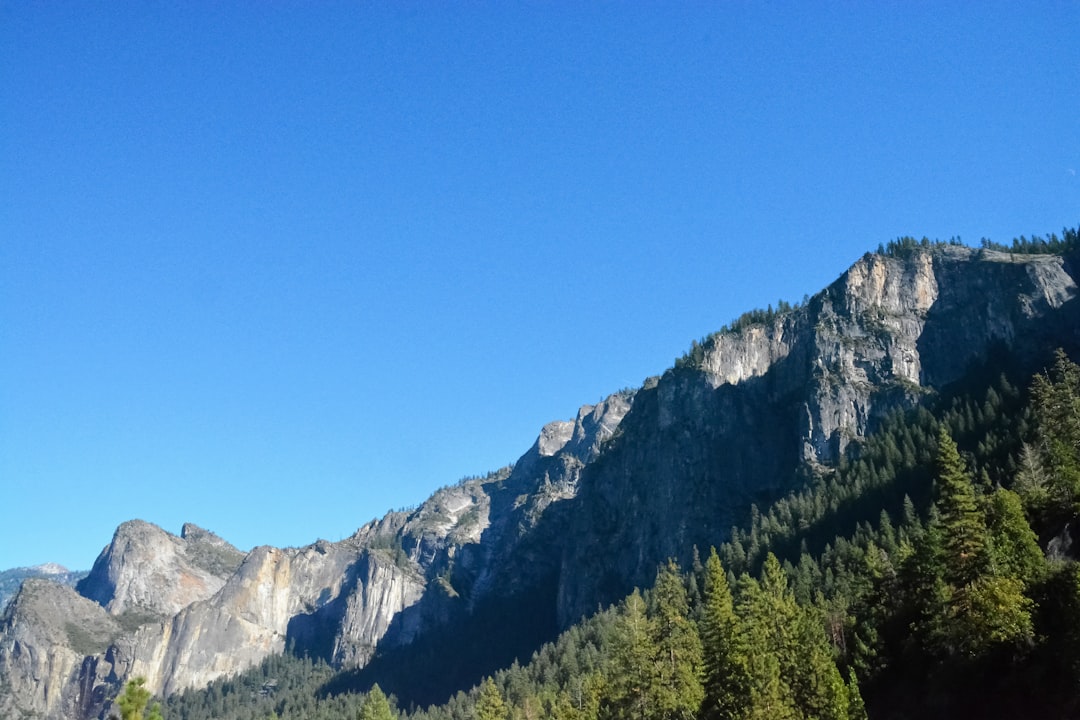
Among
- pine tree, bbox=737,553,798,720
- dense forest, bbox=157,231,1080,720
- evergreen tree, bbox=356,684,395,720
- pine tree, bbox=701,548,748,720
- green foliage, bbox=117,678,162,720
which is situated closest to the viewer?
green foliage, bbox=117,678,162,720

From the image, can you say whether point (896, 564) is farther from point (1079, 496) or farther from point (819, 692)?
point (819, 692)

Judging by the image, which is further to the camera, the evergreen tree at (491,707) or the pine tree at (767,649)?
the evergreen tree at (491,707)

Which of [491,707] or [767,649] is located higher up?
[491,707]

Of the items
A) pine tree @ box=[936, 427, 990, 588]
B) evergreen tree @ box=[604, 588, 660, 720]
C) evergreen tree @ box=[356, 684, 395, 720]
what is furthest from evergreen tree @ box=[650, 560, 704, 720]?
evergreen tree @ box=[356, 684, 395, 720]

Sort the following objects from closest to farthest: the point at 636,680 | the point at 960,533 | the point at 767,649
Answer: the point at 960,533, the point at 767,649, the point at 636,680

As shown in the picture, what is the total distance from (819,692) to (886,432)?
146133 mm

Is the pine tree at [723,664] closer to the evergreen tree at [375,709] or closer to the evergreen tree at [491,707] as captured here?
the evergreen tree at [491,707]

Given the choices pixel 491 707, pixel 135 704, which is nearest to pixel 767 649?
pixel 491 707

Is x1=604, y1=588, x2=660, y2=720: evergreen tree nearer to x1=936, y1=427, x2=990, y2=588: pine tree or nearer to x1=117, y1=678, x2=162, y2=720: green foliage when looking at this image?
x1=936, y1=427, x2=990, y2=588: pine tree

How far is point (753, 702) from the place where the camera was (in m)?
57.2

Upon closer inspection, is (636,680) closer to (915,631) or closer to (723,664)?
(723,664)

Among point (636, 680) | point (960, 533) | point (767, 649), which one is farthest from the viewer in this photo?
point (636, 680)

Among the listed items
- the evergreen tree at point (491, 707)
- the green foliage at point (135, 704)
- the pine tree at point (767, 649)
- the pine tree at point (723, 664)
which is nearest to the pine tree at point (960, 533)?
the pine tree at point (767, 649)

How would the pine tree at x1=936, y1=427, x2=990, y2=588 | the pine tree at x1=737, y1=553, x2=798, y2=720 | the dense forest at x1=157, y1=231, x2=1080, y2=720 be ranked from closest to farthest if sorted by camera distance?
the pine tree at x1=737, y1=553, x2=798, y2=720
the dense forest at x1=157, y1=231, x2=1080, y2=720
the pine tree at x1=936, y1=427, x2=990, y2=588
